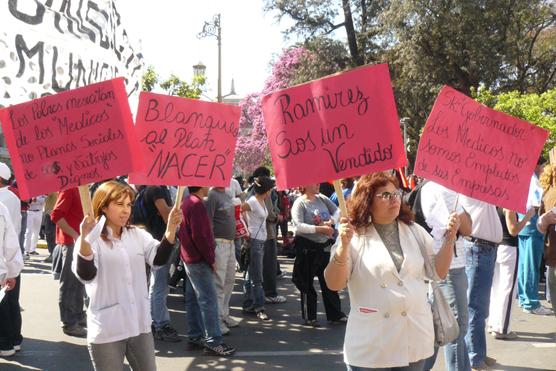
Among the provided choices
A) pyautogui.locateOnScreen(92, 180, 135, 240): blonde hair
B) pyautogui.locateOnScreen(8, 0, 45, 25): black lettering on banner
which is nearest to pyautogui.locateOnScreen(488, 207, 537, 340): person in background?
pyautogui.locateOnScreen(92, 180, 135, 240): blonde hair

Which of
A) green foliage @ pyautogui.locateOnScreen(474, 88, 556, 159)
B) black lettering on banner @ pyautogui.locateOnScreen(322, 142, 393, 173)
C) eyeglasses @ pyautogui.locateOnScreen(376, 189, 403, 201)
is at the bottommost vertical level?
eyeglasses @ pyautogui.locateOnScreen(376, 189, 403, 201)

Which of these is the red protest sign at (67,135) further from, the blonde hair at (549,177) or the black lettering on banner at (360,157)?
the blonde hair at (549,177)

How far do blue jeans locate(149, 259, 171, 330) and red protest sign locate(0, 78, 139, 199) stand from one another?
3.11 m

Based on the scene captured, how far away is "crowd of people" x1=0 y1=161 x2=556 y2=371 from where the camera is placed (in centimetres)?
324

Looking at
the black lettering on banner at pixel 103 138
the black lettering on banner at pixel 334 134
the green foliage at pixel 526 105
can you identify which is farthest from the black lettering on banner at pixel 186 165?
the green foliage at pixel 526 105

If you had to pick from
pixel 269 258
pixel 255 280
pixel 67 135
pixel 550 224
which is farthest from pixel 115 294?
pixel 269 258

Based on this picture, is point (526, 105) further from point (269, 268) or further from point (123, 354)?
point (123, 354)

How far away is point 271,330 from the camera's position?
696 cm

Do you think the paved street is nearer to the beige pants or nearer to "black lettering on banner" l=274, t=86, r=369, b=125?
the beige pants

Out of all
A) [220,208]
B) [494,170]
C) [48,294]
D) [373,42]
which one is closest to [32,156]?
[494,170]

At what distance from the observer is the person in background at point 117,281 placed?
11.4 ft

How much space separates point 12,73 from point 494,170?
3.39 m

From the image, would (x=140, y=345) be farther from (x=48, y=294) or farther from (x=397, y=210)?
(x=48, y=294)

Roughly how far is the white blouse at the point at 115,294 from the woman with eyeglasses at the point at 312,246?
3.58m
